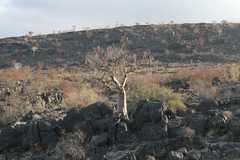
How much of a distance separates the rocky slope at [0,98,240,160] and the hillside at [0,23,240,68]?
34120 mm

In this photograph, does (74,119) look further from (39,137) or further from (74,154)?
(74,154)

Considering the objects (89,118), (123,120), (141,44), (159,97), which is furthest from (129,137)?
(141,44)

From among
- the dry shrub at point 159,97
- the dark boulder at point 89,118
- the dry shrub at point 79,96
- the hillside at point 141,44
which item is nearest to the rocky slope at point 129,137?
the dark boulder at point 89,118

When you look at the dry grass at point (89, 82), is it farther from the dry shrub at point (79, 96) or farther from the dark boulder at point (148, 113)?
the dark boulder at point (148, 113)

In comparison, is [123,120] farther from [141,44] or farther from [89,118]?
[141,44]

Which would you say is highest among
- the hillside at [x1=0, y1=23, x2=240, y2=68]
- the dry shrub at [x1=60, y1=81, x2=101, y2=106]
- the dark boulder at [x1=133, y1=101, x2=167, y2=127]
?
the dark boulder at [x1=133, y1=101, x2=167, y2=127]

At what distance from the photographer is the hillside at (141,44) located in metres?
63.4

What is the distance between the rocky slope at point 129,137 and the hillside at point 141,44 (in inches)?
1343

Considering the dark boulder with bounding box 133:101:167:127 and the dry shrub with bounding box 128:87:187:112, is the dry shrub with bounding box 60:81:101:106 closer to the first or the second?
the dry shrub with bounding box 128:87:187:112

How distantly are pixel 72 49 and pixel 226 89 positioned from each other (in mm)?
36303

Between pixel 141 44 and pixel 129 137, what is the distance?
4450cm

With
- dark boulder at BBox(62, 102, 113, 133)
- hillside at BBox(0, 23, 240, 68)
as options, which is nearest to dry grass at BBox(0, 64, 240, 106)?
dark boulder at BBox(62, 102, 113, 133)

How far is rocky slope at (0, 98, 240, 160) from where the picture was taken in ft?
72.0

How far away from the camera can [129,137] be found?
958 inches
